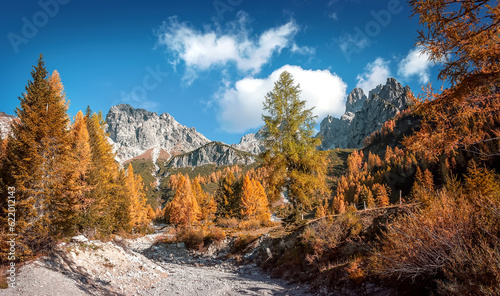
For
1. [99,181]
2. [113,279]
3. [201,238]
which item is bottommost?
[201,238]

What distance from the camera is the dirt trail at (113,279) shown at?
893 cm

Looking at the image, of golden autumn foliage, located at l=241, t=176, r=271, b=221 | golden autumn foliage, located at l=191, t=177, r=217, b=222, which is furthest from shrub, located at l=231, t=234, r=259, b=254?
golden autumn foliage, located at l=191, t=177, r=217, b=222

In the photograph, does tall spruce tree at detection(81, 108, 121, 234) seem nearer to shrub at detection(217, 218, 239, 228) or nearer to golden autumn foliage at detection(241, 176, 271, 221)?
shrub at detection(217, 218, 239, 228)

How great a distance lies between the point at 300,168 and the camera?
46.3ft

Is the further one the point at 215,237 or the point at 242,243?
the point at 215,237

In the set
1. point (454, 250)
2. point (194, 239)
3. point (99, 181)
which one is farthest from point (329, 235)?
point (194, 239)

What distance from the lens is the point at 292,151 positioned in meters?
13.2

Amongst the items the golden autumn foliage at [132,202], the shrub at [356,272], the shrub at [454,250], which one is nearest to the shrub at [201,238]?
the golden autumn foliage at [132,202]

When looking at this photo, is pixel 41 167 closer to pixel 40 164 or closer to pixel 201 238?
pixel 40 164

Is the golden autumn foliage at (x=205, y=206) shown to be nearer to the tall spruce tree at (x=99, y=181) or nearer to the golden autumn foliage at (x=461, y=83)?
the tall spruce tree at (x=99, y=181)

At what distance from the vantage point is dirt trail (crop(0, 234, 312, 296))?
8.93 metres

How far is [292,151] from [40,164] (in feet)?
46.8

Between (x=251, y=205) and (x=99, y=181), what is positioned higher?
(x=99, y=181)

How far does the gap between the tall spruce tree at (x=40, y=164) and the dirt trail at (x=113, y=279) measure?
61.7 inches
